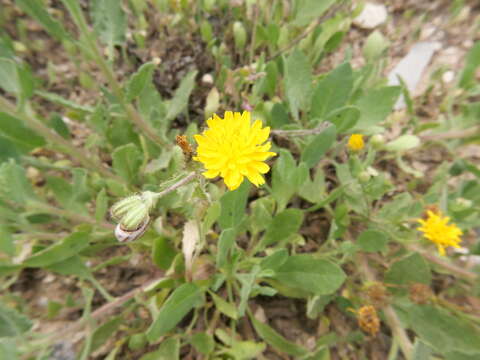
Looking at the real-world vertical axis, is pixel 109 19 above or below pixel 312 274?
above

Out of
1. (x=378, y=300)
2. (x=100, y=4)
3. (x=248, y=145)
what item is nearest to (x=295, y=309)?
(x=378, y=300)

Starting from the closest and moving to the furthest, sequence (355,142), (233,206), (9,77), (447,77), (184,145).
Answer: (184,145) → (233,206) → (9,77) → (355,142) → (447,77)

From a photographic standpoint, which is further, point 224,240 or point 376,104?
point 376,104

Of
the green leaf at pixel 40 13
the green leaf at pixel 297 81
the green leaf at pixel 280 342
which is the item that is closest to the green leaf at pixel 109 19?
the green leaf at pixel 40 13

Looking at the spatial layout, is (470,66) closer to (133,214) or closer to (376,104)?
(376,104)

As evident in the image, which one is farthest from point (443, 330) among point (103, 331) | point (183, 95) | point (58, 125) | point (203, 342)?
point (58, 125)

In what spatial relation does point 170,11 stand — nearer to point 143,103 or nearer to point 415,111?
point 143,103

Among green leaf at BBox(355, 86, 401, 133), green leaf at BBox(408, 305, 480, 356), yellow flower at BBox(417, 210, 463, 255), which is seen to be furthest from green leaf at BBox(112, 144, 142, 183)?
green leaf at BBox(408, 305, 480, 356)

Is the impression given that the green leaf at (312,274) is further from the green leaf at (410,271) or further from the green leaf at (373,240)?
the green leaf at (410,271)
